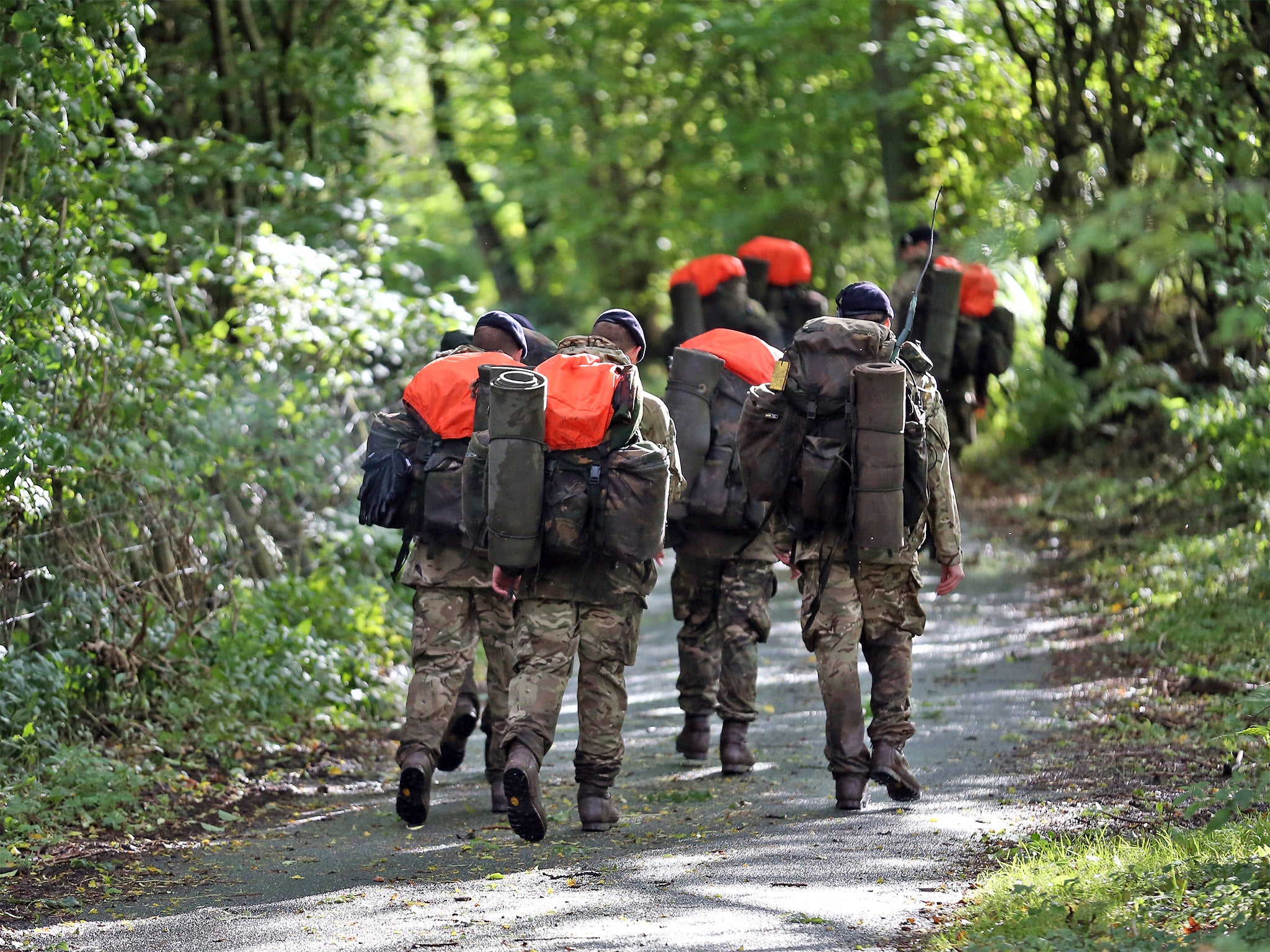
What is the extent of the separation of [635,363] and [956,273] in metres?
4.69

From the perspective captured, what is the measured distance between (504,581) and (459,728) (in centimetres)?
152

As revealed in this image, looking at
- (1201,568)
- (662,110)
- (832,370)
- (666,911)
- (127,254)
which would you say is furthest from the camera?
(662,110)

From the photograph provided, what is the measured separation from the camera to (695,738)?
7727 mm

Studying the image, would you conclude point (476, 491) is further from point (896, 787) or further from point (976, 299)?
point (976, 299)

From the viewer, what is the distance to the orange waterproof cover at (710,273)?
Result: 10500mm

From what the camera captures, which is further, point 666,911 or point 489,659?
point 489,659

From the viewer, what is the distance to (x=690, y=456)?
7352mm

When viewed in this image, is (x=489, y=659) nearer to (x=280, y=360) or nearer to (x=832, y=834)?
(x=832, y=834)

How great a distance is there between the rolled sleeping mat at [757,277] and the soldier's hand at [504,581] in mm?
5511

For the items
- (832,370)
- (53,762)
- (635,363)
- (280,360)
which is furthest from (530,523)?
(280,360)

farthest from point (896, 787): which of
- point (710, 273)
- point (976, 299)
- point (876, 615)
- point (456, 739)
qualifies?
point (976, 299)

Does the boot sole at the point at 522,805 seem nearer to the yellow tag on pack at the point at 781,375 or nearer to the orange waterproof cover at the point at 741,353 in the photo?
the yellow tag on pack at the point at 781,375

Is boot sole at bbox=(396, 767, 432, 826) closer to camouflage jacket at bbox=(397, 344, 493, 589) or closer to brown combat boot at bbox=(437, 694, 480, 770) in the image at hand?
camouflage jacket at bbox=(397, 344, 493, 589)

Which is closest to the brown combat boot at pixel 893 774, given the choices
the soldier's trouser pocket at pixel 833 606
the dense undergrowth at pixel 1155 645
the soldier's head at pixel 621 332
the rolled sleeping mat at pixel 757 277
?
the soldier's trouser pocket at pixel 833 606
